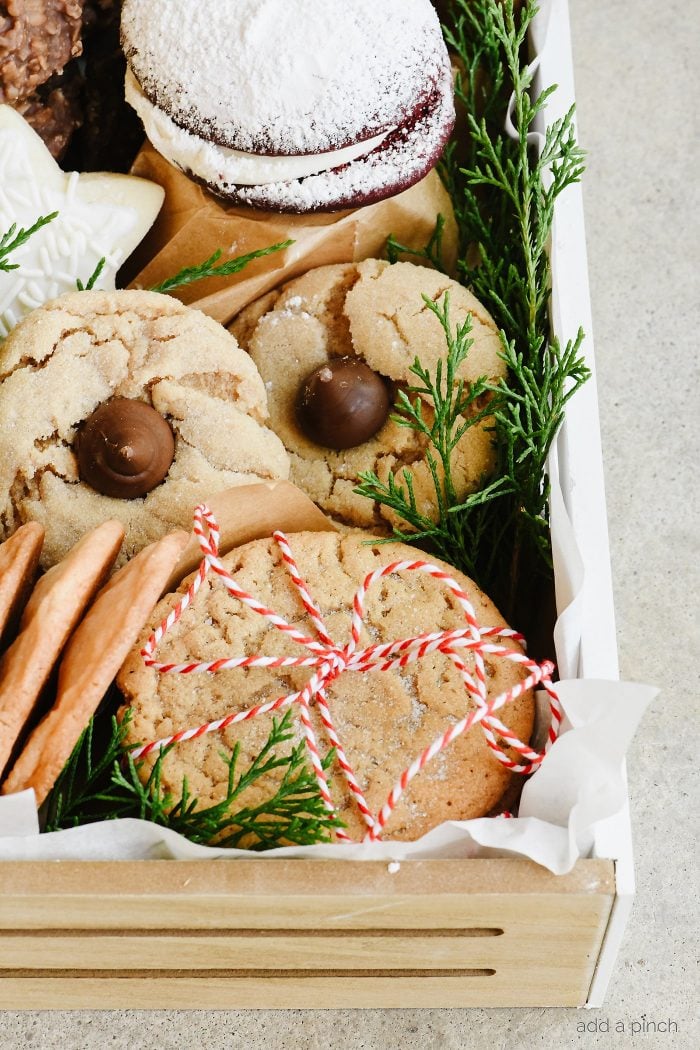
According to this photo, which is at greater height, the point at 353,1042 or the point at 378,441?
the point at 378,441

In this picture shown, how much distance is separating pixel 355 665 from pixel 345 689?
0.04 meters

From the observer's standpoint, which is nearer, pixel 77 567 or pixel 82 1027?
pixel 77 567

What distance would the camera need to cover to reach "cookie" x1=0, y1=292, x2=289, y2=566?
143 cm

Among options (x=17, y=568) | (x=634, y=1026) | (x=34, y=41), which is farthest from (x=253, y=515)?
(x=634, y=1026)

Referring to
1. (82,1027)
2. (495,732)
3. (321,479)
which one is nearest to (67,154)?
(321,479)

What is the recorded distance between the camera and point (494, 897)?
3.78ft

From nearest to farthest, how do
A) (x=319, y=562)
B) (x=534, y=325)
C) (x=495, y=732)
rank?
1. (x=495, y=732)
2. (x=319, y=562)
3. (x=534, y=325)

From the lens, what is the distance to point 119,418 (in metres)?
1.40

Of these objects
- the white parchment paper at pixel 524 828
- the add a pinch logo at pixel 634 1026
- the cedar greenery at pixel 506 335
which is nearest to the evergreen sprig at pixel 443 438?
the cedar greenery at pixel 506 335

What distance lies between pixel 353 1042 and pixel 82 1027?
33 centimetres

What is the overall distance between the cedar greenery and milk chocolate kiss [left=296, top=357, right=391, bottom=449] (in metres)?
0.05

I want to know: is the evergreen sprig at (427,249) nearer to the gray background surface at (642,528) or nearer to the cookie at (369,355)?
the cookie at (369,355)

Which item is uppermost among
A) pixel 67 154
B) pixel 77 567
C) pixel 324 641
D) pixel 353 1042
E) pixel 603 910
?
pixel 67 154

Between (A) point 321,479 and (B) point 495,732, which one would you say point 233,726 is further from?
(A) point 321,479
